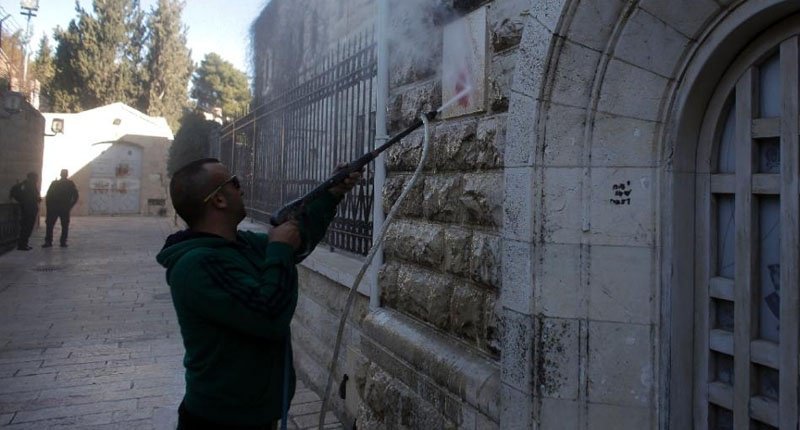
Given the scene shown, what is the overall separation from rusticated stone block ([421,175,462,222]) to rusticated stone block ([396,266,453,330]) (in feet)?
1.11

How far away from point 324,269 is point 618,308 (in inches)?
122

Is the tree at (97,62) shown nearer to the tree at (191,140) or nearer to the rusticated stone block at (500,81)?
the tree at (191,140)

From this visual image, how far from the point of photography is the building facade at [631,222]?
2109mm

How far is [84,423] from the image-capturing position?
4441 mm

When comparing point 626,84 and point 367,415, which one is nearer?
point 626,84

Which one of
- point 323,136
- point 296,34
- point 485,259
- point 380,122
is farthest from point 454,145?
point 296,34

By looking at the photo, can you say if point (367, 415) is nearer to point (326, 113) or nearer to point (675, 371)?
point (675, 371)

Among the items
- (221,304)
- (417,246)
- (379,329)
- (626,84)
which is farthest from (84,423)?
(626,84)

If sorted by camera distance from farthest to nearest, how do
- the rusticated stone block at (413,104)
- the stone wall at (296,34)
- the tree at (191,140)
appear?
the tree at (191,140), the stone wall at (296,34), the rusticated stone block at (413,104)

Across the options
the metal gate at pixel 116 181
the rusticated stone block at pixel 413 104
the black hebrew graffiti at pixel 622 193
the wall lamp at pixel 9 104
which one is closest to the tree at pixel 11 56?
the wall lamp at pixel 9 104

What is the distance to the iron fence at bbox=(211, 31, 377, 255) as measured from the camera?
502cm

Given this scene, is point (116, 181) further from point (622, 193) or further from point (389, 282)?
point (622, 193)

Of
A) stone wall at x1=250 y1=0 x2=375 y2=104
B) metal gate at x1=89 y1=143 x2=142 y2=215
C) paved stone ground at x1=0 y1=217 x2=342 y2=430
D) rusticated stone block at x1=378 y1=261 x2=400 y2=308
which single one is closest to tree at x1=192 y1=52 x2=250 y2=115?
metal gate at x1=89 y1=143 x2=142 y2=215

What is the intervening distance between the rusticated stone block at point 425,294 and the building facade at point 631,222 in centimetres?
19
